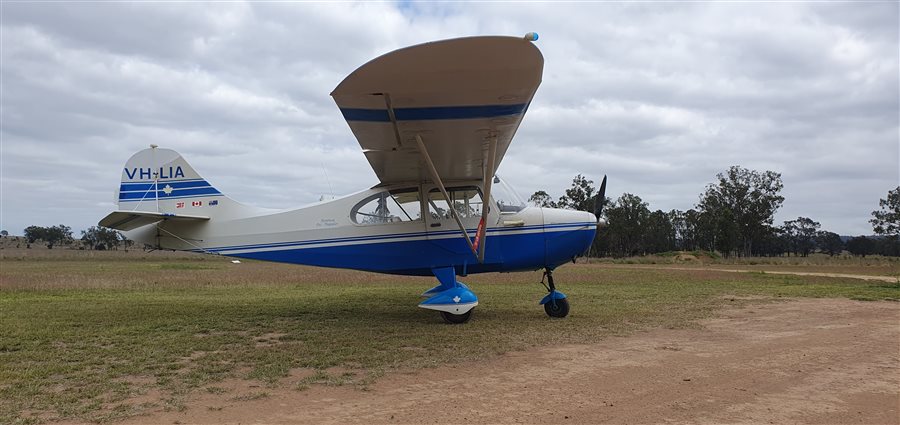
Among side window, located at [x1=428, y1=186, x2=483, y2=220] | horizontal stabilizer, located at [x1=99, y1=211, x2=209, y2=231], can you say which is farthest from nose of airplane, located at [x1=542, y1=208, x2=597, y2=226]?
horizontal stabilizer, located at [x1=99, y1=211, x2=209, y2=231]

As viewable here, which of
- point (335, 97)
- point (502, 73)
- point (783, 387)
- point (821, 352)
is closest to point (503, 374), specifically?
point (783, 387)

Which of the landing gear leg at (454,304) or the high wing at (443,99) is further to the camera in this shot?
the landing gear leg at (454,304)

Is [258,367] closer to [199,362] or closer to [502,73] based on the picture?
[199,362]

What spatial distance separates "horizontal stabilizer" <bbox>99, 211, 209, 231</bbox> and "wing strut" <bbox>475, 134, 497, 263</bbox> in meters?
5.07

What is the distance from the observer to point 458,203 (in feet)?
30.0

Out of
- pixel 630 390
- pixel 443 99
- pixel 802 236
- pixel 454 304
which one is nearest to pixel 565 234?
pixel 454 304

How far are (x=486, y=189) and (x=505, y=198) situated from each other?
1520 millimetres

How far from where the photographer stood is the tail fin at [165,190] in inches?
380

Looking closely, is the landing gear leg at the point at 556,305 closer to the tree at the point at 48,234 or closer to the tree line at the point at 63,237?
the tree line at the point at 63,237

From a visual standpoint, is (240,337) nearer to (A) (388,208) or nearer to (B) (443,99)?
(A) (388,208)

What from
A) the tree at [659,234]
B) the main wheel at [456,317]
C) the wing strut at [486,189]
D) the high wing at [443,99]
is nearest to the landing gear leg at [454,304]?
the main wheel at [456,317]

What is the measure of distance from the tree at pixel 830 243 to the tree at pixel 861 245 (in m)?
1.91

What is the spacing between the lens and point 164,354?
19.9 ft

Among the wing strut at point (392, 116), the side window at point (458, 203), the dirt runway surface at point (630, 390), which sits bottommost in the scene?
the dirt runway surface at point (630, 390)
